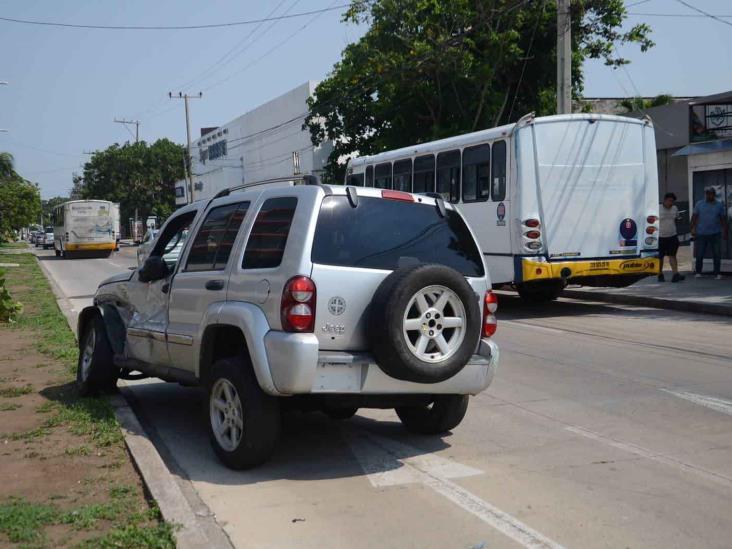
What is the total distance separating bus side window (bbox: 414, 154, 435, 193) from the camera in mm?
18047

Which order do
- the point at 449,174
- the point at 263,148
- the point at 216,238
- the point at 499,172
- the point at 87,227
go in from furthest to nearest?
the point at 263,148
the point at 87,227
the point at 449,174
the point at 499,172
the point at 216,238

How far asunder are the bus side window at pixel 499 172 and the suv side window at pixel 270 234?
9.63 metres

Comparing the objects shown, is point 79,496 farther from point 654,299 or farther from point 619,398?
point 654,299

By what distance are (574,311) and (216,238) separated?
10.8m

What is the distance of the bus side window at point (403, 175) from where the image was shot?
19.0 meters

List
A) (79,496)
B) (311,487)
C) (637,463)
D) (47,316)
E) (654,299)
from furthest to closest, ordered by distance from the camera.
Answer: (654,299) → (47,316) → (637,463) → (311,487) → (79,496)

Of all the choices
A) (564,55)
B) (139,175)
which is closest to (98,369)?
(564,55)

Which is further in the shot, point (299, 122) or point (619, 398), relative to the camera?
point (299, 122)

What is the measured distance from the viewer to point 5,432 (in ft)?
22.6

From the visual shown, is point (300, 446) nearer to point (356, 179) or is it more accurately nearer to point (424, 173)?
point (424, 173)

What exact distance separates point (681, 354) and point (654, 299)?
6136 millimetres

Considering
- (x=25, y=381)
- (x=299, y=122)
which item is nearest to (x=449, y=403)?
(x=25, y=381)

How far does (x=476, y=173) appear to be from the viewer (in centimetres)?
1628

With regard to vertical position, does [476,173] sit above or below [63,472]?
above
